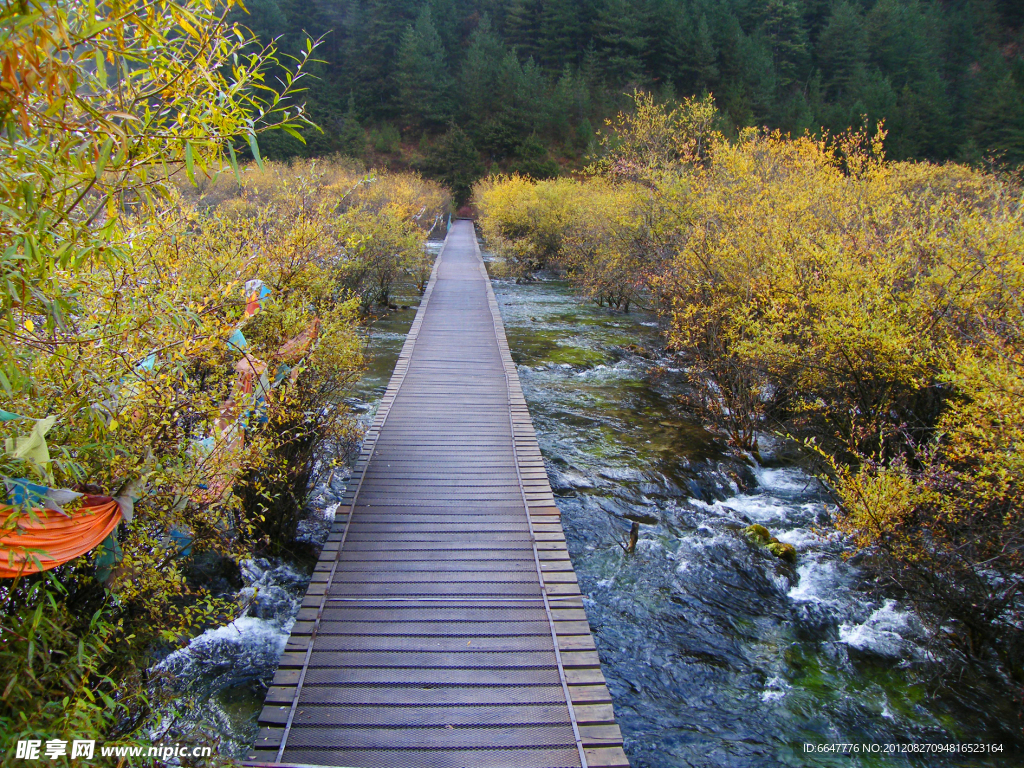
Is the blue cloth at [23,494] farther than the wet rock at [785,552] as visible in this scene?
No

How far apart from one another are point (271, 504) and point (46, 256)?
5701 millimetres

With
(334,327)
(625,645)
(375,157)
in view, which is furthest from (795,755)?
(375,157)

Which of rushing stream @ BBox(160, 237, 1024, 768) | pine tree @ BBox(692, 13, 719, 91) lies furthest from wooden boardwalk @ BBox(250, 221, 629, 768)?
pine tree @ BBox(692, 13, 719, 91)

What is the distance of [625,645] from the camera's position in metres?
6.71

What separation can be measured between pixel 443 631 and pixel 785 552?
17.6 feet

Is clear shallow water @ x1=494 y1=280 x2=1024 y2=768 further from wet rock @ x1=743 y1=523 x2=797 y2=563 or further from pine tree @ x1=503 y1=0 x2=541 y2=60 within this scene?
pine tree @ x1=503 y1=0 x2=541 y2=60

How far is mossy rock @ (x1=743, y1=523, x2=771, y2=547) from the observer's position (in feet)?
27.9

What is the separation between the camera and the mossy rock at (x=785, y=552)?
26.8ft

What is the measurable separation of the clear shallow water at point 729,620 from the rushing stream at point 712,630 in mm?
19

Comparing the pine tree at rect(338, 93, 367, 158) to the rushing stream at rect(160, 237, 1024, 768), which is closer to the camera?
the rushing stream at rect(160, 237, 1024, 768)

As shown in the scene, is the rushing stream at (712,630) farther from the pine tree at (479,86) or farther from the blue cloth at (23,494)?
the pine tree at (479,86)

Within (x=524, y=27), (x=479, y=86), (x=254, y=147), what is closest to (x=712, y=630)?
(x=254, y=147)

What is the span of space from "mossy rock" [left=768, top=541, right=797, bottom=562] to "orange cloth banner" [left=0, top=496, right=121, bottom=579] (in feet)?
25.8

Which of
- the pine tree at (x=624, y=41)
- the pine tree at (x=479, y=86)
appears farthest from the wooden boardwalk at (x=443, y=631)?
the pine tree at (x=479, y=86)
